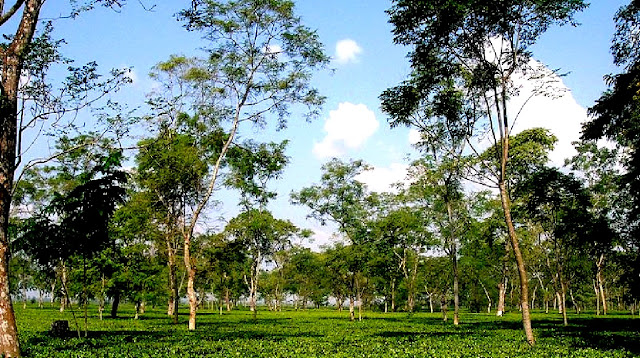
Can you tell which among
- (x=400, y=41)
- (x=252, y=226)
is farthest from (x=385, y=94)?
(x=252, y=226)

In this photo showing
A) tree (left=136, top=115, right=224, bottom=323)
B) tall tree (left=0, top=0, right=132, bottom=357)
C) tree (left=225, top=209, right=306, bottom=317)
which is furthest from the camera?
tree (left=225, top=209, right=306, bottom=317)

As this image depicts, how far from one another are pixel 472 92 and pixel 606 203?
2943 cm

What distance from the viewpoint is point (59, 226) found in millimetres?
22484

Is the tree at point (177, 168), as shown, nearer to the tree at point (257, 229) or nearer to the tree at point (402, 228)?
the tree at point (257, 229)

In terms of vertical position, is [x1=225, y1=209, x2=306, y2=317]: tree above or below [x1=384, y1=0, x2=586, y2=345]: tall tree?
below

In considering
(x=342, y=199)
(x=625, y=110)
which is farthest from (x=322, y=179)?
(x=625, y=110)

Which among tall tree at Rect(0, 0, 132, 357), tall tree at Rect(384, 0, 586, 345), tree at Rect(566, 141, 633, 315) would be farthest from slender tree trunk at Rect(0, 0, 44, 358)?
tree at Rect(566, 141, 633, 315)

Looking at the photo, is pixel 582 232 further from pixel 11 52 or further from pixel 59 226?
pixel 11 52

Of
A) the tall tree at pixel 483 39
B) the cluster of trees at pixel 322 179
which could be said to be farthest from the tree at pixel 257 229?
the tall tree at pixel 483 39

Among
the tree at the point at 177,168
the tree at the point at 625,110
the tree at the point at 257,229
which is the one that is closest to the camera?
the tree at the point at 625,110

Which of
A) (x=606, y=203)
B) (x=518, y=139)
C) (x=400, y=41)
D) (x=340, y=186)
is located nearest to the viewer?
(x=400, y=41)

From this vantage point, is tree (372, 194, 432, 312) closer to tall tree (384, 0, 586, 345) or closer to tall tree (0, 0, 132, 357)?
tall tree (384, 0, 586, 345)

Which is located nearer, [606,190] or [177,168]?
[177,168]

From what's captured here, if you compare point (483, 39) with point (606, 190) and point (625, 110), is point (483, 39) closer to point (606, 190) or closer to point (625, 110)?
point (625, 110)
